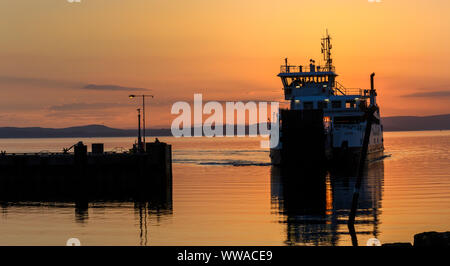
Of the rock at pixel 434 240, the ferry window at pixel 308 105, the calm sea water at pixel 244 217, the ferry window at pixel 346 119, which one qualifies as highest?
the ferry window at pixel 308 105

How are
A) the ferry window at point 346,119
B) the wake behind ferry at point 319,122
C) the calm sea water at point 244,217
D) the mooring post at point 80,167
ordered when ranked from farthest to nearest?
the ferry window at point 346,119, the wake behind ferry at point 319,122, the mooring post at point 80,167, the calm sea water at point 244,217

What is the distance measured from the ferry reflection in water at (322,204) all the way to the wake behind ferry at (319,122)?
3.02m

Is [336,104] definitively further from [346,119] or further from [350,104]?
[346,119]

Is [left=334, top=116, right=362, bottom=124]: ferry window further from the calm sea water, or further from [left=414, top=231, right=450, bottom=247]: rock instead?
[left=414, top=231, right=450, bottom=247]: rock

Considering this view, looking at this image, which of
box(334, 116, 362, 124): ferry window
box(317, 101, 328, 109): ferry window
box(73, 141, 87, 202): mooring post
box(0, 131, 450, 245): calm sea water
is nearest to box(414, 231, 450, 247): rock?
box(0, 131, 450, 245): calm sea water

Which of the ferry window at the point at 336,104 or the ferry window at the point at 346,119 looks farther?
the ferry window at the point at 336,104

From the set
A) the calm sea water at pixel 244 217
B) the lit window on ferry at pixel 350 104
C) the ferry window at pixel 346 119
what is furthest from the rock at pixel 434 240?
the lit window on ferry at pixel 350 104

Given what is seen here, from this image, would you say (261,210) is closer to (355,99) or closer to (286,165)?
(286,165)

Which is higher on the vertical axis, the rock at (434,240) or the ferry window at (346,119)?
the ferry window at (346,119)

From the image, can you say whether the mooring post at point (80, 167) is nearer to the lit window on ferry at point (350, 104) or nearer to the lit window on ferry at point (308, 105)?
the lit window on ferry at point (308, 105)

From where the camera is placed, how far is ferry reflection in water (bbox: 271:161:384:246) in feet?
78.5

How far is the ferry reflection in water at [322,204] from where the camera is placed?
23.9m

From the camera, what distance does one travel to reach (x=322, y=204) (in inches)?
1350

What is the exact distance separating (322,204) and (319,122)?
84.1 feet
